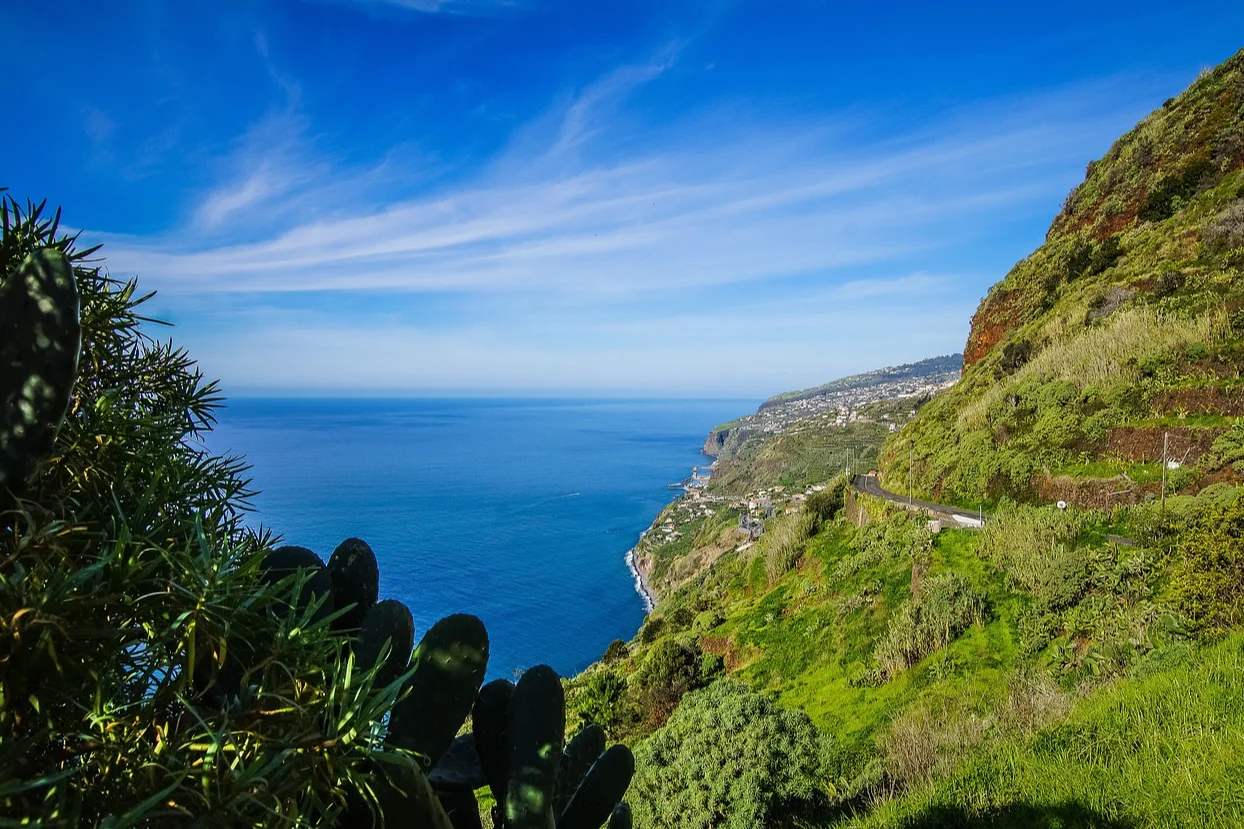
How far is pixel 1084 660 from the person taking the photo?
7820 millimetres

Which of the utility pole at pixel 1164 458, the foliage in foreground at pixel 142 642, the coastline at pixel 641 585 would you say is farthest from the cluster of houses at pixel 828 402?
the foliage in foreground at pixel 142 642

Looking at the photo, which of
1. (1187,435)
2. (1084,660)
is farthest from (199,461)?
(1187,435)

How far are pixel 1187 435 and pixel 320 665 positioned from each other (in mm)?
14731

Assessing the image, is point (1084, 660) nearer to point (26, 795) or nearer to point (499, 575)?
point (26, 795)

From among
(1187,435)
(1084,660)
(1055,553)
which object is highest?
(1187,435)

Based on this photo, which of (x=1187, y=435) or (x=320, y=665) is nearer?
(x=320, y=665)

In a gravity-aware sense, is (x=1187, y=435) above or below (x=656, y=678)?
above

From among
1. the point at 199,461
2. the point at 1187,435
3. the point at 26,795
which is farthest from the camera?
the point at 1187,435

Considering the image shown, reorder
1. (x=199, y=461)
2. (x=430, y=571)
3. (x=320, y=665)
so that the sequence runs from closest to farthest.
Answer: (x=320, y=665) → (x=199, y=461) → (x=430, y=571)

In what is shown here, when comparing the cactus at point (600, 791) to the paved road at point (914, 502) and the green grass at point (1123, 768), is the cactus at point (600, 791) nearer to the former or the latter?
the green grass at point (1123, 768)

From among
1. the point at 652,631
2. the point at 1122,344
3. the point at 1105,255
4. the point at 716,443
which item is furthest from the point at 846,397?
the point at 1122,344

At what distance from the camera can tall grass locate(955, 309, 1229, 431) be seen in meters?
13.4

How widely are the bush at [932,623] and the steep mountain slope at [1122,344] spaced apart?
3409 millimetres

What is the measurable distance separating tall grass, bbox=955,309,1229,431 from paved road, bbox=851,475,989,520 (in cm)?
286
